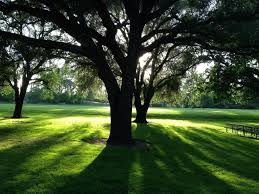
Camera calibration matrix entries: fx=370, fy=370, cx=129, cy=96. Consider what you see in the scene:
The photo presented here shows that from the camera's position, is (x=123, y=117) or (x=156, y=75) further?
(x=156, y=75)

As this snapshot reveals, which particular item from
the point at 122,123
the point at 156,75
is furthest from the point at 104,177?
the point at 156,75

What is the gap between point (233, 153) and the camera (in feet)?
61.5

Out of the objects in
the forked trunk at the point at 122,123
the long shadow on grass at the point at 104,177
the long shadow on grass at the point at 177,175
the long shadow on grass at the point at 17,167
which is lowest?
the long shadow on grass at the point at 177,175

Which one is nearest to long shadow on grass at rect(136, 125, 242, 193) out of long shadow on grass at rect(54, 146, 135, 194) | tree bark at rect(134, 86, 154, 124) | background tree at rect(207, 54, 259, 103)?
long shadow on grass at rect(54, 146, 135, 194)

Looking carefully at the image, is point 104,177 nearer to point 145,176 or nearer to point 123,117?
point 145,176

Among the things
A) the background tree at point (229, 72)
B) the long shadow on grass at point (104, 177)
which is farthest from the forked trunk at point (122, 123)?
the background tree at point (229, 72)

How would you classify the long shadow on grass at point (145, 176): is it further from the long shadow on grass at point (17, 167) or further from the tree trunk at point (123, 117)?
the tree trunk at point (123, 117)

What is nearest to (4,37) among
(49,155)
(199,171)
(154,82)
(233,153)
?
(49,155)

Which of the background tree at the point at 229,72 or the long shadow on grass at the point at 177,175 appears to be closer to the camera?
the long shadow on grass at the point at 177,175

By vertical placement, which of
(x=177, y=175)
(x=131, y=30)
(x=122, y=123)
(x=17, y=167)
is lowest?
(x=177, y=175)

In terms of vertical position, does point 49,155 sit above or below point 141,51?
below

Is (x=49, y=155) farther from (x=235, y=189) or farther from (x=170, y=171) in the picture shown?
(x=235, y=189)

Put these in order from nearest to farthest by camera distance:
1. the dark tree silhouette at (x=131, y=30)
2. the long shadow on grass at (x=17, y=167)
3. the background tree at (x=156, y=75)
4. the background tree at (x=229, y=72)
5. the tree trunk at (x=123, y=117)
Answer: the long shadow on grass at (x=17, y=167) < the dark tree silhouette at (x=131, y=30) < the tree trunk at (x=123, y=117) < the background tree at (x=229, y=72) < the background tree at (x=156, y=75)

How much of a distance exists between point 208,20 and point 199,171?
820 centimetres
